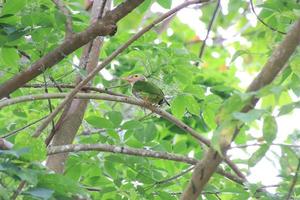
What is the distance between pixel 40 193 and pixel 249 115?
0.54 m

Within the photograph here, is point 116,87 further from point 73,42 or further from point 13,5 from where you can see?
point 13,5

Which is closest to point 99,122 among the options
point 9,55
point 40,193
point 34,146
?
point 9,55

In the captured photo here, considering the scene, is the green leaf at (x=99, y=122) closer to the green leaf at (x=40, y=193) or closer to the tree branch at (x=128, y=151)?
the tree branch at (x=128, y=151)

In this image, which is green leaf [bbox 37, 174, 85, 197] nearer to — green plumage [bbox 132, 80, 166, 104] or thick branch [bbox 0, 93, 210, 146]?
thick branch [bbox 0, 93, 210, 146]

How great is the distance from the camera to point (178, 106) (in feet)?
8.71

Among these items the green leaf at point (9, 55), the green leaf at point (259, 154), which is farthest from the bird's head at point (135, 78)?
the green leaf at point (259, 154)

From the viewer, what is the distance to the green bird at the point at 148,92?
257cm

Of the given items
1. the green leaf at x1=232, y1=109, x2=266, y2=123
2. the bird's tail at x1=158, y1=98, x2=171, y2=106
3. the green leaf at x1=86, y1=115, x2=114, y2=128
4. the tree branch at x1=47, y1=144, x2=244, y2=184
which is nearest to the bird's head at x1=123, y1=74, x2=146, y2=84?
the bird's tail at x1=158, y1=98, x2=171, y2=106

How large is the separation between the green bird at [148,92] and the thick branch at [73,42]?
33 cm

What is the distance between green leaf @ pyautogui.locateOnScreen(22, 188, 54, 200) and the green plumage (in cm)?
98

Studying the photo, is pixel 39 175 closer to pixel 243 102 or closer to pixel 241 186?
pixel 243 102

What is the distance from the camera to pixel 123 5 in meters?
2.36

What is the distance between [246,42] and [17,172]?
15.2 ft

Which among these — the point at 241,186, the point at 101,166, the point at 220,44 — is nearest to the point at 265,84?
the point at 241,186
